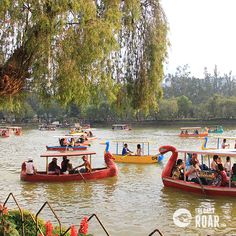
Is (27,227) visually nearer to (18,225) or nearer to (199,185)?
(18,225)

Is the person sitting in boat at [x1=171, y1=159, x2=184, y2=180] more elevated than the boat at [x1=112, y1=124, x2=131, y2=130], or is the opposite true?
the boat at [x1=112, y1=124, x2=131, y2=130]

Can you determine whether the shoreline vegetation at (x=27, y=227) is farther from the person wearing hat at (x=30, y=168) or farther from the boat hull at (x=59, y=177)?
the person wearing hat at (x=30, y=168)

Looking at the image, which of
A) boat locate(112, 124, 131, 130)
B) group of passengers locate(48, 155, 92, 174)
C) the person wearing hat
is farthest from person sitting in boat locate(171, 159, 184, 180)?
boat locate(112, 124, 131, 130)

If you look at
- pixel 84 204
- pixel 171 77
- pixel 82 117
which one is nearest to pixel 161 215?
pixel 84 204

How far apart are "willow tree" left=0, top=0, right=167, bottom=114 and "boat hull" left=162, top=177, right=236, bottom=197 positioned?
8456 mm

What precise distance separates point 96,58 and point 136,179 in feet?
46.5

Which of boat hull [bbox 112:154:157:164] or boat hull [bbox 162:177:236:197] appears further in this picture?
boat hull [bbox 112:154:157:164]

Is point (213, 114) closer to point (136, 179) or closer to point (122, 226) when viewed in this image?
point (136, 179)

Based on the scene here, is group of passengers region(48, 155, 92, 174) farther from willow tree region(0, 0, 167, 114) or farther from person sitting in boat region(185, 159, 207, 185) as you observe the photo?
willow tree region(0, 0, 167, 114)

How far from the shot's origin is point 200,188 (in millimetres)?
16688

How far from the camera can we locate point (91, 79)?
29.5ft

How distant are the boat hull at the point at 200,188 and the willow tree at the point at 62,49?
27.7 feet

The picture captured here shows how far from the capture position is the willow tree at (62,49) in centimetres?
843

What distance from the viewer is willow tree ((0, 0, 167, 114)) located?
8.43 metres
